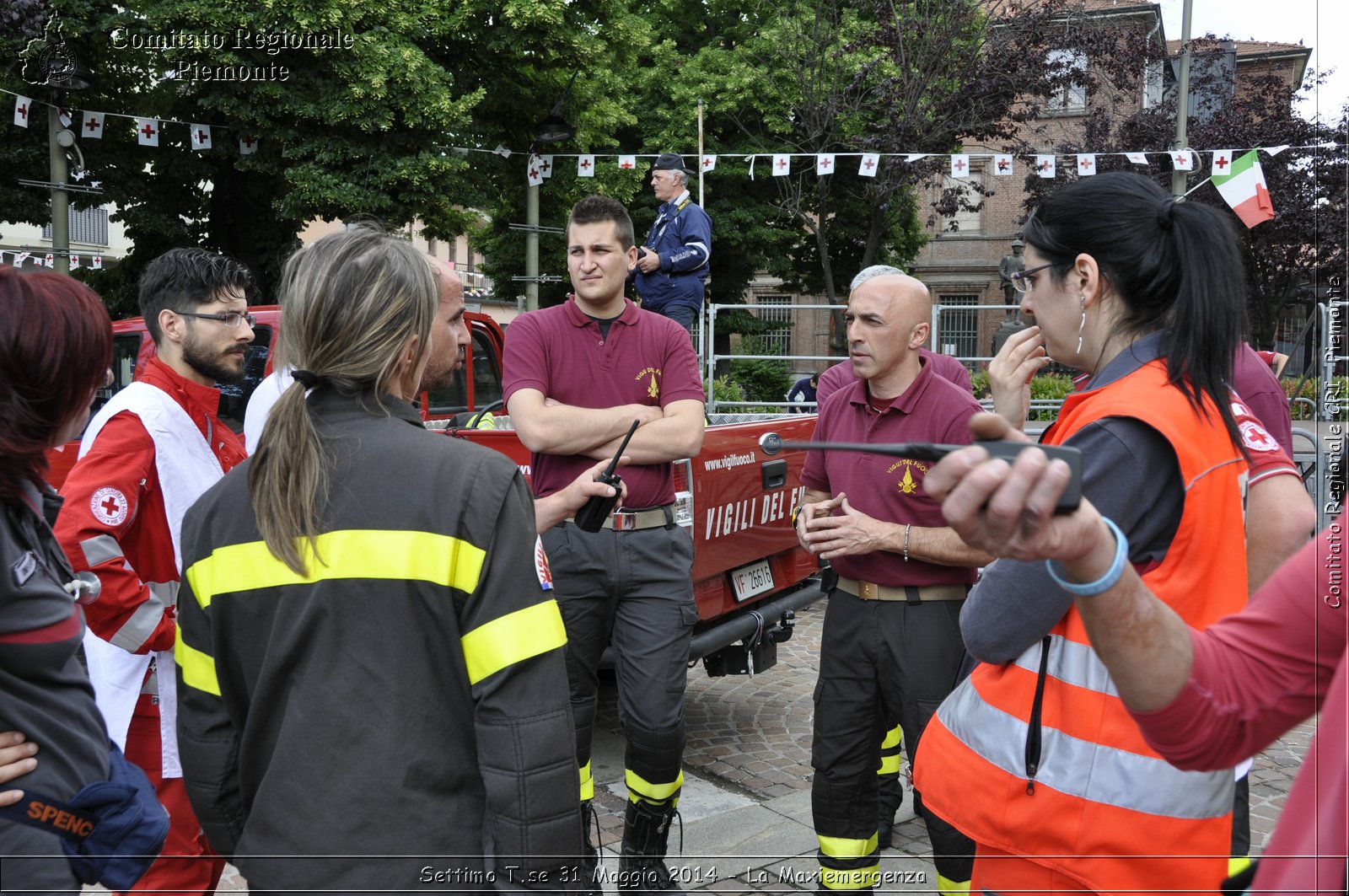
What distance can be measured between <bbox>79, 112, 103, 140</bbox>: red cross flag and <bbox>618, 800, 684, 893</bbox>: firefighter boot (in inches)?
548

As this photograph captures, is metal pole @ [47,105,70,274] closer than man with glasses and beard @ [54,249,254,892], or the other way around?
man with glasses and beard @ [54,249,254,892]

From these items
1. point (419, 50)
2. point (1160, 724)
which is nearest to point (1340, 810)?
point (1160, 724)

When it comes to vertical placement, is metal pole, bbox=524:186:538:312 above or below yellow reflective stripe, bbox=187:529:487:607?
above

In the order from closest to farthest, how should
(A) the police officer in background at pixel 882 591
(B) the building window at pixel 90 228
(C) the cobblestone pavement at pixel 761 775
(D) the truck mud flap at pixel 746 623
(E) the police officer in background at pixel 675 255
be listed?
(A) the police officer in background at pixel 882 591 → (C) the cobblestone pavement at pixel 761 775 → (D) the truck mud flap at pixel 746 623 → (E) the police officer in background at pixel 675 255 → (B) the building window at pixel 90 228

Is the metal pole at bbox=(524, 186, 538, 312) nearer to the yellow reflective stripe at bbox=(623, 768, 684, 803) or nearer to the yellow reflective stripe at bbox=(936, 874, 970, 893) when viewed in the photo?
the yellow reflective stripe at bbox=(623, 768, 684, 803)

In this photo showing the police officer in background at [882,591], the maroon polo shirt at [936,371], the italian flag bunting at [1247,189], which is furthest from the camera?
the italian flag bunting at [1247,189]

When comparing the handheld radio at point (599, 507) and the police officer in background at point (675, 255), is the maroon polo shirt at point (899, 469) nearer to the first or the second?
the handheld radio at point (599, 507)

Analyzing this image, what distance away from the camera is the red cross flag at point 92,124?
14.2 meters

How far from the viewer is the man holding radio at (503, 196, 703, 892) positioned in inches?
146

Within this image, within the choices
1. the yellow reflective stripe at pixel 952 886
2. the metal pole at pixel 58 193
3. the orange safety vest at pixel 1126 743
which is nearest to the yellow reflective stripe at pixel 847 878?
the yellow reflective stripe at pixel 952 886

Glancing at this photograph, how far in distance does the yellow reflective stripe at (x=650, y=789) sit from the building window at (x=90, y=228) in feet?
109

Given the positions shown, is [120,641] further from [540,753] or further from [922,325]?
[922,325]

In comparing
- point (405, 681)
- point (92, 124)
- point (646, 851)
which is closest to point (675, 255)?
point (646, 851)

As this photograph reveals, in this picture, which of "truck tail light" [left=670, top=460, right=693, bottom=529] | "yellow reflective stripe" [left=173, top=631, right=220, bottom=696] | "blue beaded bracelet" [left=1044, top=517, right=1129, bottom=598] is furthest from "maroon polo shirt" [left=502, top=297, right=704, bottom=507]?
"blue beaded bracelet" [left=1044, top=517, right=1129, bottom=598]
